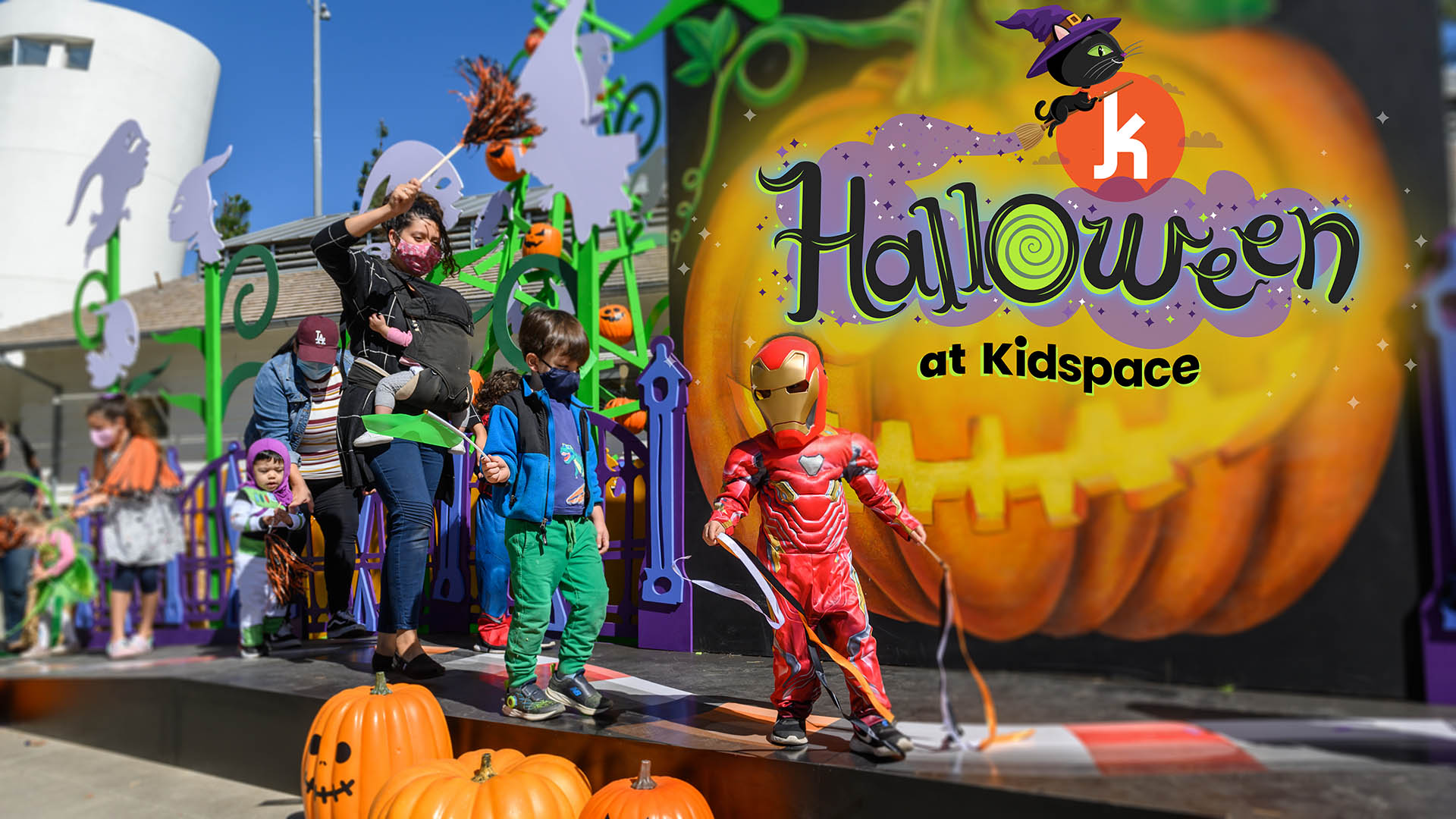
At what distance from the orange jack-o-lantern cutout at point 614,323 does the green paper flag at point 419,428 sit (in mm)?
1438

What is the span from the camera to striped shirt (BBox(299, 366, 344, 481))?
423 cm

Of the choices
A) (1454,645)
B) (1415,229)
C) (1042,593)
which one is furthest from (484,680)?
(1415,229)

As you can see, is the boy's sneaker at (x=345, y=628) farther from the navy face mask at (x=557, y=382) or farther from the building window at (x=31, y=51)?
the building window at (x=31, y=51)

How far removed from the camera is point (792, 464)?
2441 millimetres

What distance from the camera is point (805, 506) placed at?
7.93 ft

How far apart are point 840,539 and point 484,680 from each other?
1.74 meters

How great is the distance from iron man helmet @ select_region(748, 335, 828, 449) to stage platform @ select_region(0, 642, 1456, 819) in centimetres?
68

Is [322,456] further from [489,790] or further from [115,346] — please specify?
[115,346]

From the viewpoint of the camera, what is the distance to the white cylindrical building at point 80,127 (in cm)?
560

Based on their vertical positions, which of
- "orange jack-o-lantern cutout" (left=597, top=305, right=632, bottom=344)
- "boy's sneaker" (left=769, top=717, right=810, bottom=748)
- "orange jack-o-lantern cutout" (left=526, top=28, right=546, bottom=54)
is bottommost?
"boy's sneaker" (left=769, top=717, right=810, bottom=748)

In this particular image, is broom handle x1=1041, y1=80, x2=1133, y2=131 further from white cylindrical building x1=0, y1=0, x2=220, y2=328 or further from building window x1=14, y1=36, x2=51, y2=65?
building window x1=14, y1=36, x2=51, y2=65

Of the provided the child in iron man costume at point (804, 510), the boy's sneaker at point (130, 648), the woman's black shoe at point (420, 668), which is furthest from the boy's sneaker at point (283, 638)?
the child in iron man costume at point (804, 510)

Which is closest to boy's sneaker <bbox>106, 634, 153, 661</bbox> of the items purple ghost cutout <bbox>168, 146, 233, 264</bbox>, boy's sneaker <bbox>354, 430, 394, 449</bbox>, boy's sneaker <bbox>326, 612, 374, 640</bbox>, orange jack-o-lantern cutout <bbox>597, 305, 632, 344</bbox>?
boy's sneaker <bbox>326, 612, 374, 640</bbox>

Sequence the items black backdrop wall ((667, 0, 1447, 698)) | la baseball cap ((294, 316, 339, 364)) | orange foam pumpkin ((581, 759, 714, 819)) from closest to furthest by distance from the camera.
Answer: black backdrop wall ((667, 0, 1447, 698)) → orange foam pumpkin ((581, 759, 714, 819)) → la baseball cap ((294, 316, 339, 364))
